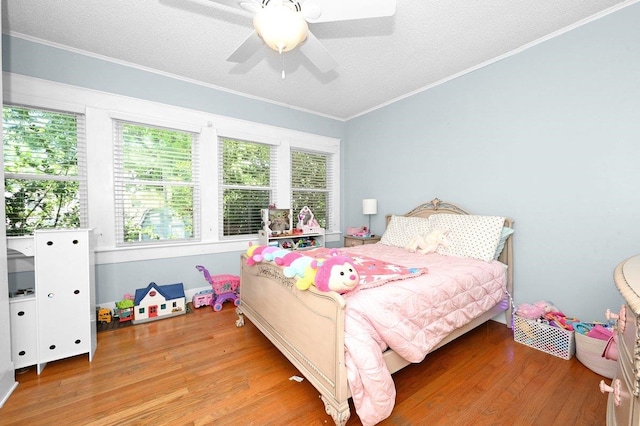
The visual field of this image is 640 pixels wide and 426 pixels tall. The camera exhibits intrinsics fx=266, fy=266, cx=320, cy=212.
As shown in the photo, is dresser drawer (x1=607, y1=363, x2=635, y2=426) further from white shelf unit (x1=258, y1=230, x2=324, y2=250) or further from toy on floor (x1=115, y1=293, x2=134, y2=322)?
toy on floor (x1=115, y1=293, x2=134, y2=322)

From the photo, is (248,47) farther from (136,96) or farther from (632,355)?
(632,355)

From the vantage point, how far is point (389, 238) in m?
3.43

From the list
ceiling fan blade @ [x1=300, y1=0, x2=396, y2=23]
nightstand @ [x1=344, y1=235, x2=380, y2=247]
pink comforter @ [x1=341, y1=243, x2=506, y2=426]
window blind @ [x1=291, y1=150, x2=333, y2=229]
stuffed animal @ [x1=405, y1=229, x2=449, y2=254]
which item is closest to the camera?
pink comforter @ [x1=341, y1=243, x2=506, y2=426]

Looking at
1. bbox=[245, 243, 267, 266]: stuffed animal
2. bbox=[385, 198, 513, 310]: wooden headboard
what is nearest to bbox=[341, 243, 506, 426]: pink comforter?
bbox=[385, 198, 513, 310]: wooden headboard

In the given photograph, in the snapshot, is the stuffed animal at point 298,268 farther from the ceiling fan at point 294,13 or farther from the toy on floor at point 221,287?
the toy on floor at point 221,287

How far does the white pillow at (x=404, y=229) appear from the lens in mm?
3177

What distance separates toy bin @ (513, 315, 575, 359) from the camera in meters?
2.07

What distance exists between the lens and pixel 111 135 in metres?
2.80

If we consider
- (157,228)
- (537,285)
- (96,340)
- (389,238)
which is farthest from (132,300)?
(537,285)

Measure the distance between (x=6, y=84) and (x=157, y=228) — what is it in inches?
69.4

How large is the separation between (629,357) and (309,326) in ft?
4.30

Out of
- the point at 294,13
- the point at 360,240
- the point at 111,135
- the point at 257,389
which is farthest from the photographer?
the point at 360,240

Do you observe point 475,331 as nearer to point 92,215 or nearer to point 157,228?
point 157,228

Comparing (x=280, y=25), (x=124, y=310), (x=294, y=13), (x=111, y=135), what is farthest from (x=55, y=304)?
(x=294, y=13)
